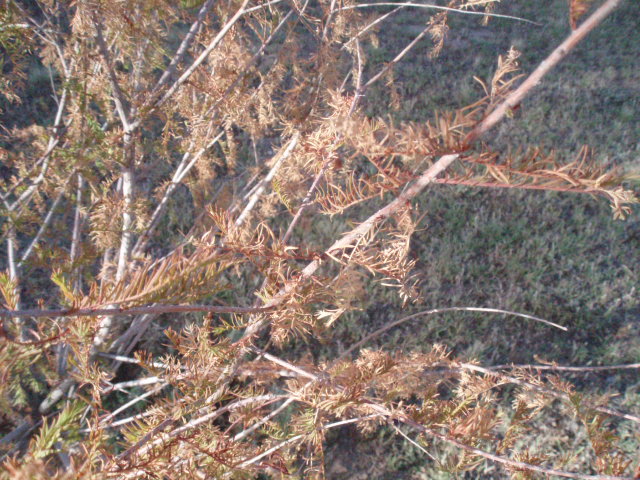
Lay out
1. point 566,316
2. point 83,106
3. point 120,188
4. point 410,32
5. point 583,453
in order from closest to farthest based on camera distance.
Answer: point 83,106
point 120,188
point 583,453
point 566,316
point 410,32

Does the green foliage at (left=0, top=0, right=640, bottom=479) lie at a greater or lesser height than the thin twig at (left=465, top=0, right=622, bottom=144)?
lesser

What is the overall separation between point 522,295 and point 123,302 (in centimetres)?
270

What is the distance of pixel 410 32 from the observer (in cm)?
572

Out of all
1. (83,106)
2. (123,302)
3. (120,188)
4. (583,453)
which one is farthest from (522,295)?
(123,302)

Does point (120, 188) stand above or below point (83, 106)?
below

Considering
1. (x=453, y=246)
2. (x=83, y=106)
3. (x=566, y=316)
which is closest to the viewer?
(x=83, y=106)

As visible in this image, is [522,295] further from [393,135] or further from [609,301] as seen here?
[393,135]

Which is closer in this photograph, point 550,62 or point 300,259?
point 550,62

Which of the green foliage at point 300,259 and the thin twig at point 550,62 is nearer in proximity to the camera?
the thin twig at point 550,62

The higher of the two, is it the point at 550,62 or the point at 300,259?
the point at 550,62

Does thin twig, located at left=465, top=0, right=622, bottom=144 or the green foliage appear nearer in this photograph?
thin twig, located at left=465, top=0, right=622, bottom=144

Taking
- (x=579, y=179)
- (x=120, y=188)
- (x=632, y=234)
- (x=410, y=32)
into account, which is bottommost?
(x=632, y=234)

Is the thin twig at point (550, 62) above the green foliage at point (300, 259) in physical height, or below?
above

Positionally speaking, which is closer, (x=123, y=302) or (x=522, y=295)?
(x=123, y=302)
